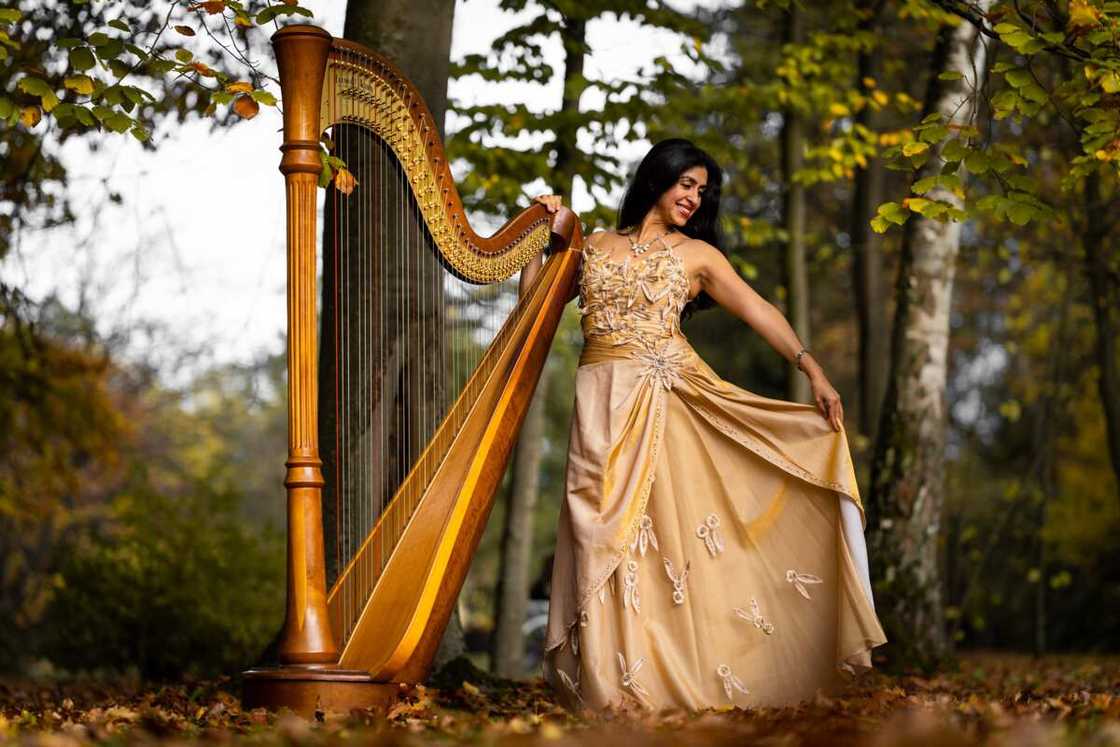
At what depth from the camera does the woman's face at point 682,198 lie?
4574 millimetres

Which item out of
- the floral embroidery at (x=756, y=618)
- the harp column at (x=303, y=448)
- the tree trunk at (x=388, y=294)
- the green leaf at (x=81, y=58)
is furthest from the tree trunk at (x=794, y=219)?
the harp column at (x=303, y=448)

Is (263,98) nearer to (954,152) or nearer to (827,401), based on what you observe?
(827,401)

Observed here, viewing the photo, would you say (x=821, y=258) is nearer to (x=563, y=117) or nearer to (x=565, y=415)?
(x=563, y=117)

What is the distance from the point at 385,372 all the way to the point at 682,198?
1277 millimetres

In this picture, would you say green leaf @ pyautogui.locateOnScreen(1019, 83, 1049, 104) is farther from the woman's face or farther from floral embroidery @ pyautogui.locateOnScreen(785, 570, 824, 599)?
A: floral embroidery @ pyautogui.locateOnScreen(785, 570, 824, 599)

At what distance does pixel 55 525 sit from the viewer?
49.8 ft

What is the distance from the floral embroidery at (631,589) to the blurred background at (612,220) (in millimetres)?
1629

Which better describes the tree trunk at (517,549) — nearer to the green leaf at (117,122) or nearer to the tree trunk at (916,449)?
the tree trunk at (916,449)

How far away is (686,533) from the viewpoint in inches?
172

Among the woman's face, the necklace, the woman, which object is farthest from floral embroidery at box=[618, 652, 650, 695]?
the woman's face

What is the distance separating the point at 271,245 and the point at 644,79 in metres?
2.69

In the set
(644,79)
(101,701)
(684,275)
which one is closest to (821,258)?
(644,79)

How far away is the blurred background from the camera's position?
5988mm

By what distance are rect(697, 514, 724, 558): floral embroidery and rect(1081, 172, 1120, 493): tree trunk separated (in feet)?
18.7
